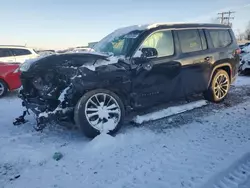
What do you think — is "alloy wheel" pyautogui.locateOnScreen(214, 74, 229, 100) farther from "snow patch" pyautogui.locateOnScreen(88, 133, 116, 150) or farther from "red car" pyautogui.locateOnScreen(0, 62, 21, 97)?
"red car" pyautogui.locateOnScreen(0, 62, 21, 97)

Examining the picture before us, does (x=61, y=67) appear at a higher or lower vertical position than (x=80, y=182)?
higher

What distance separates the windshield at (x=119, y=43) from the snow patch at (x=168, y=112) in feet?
4.16

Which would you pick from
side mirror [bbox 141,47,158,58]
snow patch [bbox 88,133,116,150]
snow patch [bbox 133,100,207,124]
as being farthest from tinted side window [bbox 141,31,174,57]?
snow patch [bbox 88,133,116,150]

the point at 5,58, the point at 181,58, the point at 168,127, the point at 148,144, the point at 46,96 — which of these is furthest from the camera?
the point at 5,58

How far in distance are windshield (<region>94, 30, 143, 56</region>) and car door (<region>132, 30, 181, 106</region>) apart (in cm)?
26

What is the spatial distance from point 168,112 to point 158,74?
99cm

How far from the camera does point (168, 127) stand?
4648 millimetres

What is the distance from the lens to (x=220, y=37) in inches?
242

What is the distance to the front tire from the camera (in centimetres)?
403

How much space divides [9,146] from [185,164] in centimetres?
268

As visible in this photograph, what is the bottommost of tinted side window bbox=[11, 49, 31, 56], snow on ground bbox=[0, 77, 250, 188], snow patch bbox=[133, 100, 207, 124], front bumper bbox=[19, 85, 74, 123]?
snow on ground bbox=[0, 77, 250, 188]

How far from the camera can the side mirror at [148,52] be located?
14.9 ft

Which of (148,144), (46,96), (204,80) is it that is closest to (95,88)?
(46,96)

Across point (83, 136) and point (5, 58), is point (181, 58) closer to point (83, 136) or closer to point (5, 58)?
point (83, 136)
